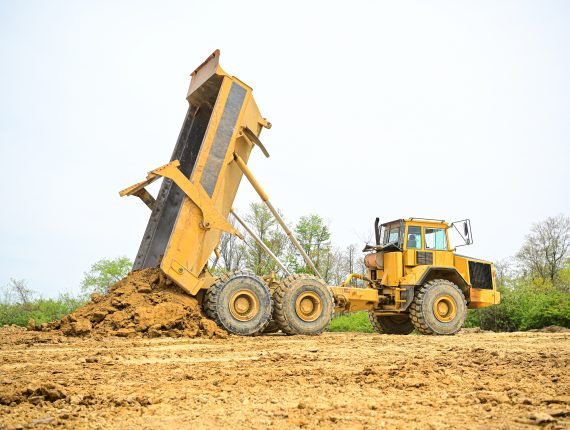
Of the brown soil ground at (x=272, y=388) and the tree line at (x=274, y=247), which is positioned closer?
the brown soil ground at (x=272, y=388)

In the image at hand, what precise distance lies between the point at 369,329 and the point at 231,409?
602 inches

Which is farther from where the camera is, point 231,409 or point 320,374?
point 320,374

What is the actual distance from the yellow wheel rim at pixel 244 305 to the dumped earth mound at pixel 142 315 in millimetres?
496

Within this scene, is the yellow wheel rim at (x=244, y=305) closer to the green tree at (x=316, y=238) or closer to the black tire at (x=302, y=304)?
the black tire at (x=302, y=304)

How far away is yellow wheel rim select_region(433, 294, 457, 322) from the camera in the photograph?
11.0 m

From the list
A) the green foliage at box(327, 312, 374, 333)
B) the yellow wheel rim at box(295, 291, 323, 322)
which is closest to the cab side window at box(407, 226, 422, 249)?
the yellow wheel rim at box(295, 291, 323, 322)

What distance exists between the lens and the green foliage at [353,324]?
1800cm

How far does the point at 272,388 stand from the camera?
154 inches

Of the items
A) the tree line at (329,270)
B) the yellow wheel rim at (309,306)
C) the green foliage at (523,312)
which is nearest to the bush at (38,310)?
the tree line at (329,270)

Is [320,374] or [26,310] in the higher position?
[26,310]

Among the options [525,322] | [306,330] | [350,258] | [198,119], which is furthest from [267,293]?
[350,258]

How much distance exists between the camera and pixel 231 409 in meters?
3.22

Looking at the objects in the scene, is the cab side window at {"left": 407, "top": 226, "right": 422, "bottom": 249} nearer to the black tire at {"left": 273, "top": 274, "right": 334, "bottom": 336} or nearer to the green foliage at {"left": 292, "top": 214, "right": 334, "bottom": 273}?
the black tire at {"left": 273, "top": 274, "right": 334, "bottom": 336}

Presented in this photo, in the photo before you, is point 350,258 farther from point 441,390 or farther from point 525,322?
point 441,390
